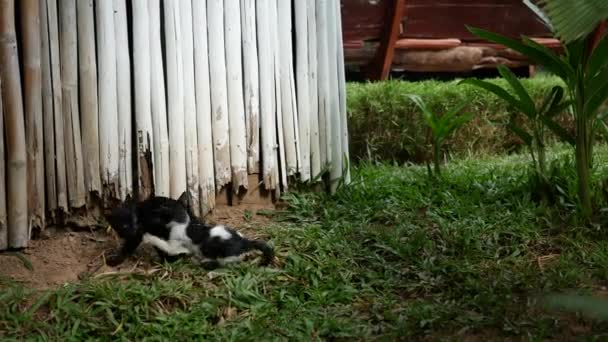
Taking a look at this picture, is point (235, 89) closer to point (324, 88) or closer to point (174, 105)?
point (174, 105)

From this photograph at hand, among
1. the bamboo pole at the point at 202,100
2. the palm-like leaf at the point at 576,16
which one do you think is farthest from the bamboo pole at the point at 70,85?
the palm-like leaf at the point at 576,16

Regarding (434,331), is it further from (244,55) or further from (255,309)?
(244,55)

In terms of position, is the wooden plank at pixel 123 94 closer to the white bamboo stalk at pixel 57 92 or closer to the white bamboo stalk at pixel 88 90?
the white bamboo stalk at pixel 88 90

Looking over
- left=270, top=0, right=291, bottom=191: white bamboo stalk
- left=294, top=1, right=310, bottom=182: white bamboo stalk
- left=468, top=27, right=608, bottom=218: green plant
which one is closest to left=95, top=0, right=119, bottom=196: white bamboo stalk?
left=270, top=0, right=291, bottom=191: white bamboo stalk

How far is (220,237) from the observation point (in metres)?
3.24

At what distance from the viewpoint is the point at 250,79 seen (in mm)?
3891

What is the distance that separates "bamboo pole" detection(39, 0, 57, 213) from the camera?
10.8ft

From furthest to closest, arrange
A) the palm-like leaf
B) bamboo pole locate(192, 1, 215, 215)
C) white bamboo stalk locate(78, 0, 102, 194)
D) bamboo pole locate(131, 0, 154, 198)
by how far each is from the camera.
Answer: bamboo pole locate(192, 1, 215, 215) < bamboo pole locate(131, 0, 154, 198) < white bamboo stalk locate(78, 0, 102, 194) < the palm-like leaf

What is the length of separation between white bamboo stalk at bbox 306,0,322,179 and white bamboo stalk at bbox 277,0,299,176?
0.14 meters

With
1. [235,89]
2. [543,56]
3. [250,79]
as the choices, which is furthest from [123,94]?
[543,56]

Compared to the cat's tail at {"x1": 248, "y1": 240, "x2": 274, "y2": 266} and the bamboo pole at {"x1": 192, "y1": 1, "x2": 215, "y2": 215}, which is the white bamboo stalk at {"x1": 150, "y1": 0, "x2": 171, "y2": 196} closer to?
the bamboo pole at {"x1": 192, "y1": 1, "x2": 215, "y2": 215}

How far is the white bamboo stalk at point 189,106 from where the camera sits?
3.66 m

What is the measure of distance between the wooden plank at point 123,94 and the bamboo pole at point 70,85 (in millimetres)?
202

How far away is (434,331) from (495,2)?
6.47 m
